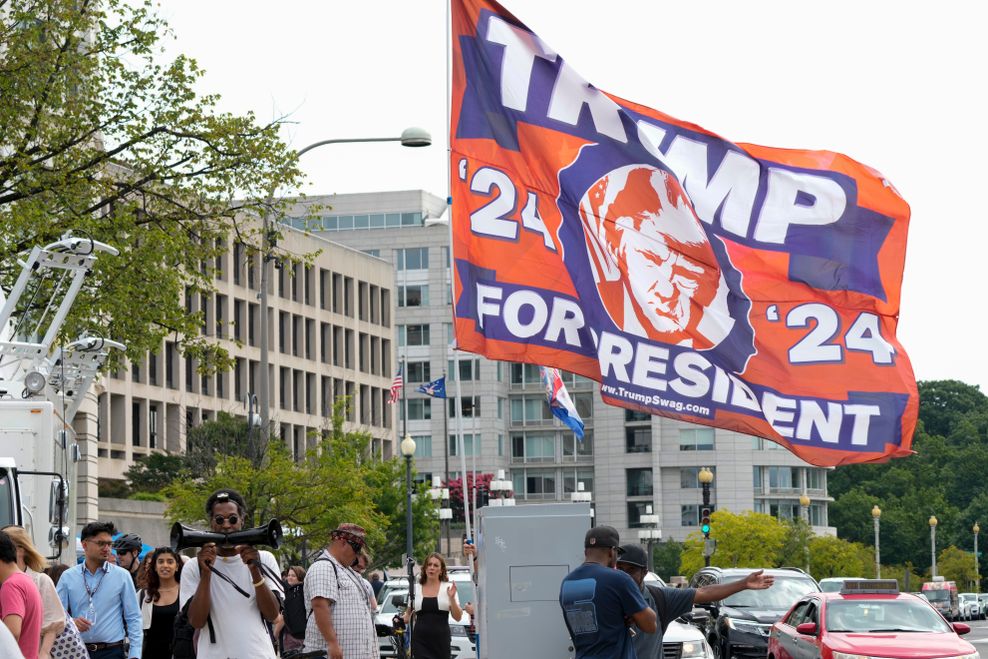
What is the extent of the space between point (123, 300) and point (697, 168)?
13.7 m

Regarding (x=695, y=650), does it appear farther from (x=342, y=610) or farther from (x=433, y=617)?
(x=342, y=610)

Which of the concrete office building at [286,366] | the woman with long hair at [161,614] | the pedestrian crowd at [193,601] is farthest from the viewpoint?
the concrete office building at [286,366]

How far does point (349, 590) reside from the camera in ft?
36.7

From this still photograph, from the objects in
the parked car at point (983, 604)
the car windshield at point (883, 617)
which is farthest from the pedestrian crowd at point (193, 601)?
the parked car at point (983, 604)

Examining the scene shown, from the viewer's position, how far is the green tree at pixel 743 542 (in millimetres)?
95125

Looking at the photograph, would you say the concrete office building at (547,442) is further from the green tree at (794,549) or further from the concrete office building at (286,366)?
the green tree at (794,549)

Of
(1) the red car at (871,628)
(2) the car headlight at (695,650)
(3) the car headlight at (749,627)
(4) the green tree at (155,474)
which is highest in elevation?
(4) the green tree at (155,474)

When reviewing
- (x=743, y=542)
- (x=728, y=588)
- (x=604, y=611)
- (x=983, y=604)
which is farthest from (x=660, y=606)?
(x=983, y=604)

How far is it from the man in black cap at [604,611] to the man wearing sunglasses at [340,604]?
6.19 ft

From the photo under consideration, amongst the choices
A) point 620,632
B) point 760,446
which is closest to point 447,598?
point 620,632

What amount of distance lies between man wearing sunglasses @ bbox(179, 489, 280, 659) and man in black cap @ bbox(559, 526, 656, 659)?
166cm

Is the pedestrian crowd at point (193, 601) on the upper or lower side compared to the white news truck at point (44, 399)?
lower

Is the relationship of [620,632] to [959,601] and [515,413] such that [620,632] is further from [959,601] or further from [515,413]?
[515,413]

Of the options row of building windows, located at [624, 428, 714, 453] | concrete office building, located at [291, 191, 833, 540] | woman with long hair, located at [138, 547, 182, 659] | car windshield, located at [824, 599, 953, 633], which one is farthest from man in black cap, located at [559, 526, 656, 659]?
row of building windows, located at [624, 428, 714, 453]
